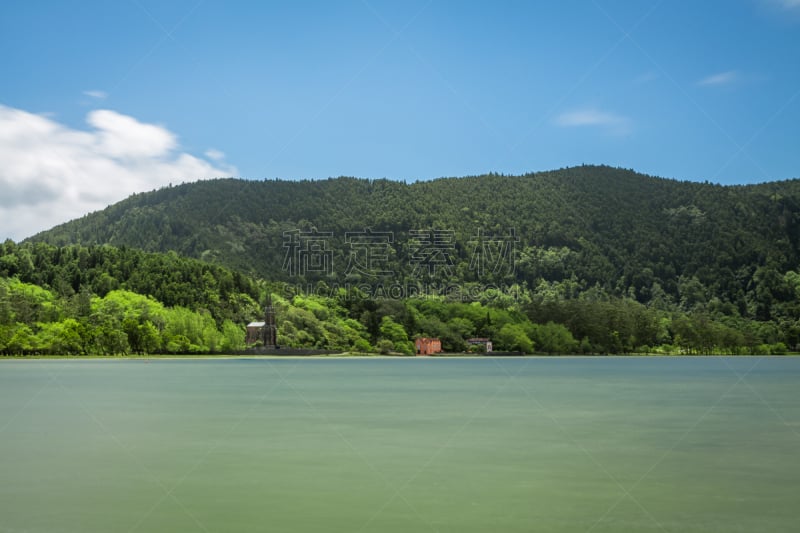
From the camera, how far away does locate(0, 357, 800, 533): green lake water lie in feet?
46.5

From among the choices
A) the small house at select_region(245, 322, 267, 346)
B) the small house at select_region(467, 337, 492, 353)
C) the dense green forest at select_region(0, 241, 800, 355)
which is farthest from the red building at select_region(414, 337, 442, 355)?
the small house at select_region(245, 322, 267, 346)

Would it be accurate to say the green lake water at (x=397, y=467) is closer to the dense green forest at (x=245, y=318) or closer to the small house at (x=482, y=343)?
the dense green forest at (x=245, y=318)

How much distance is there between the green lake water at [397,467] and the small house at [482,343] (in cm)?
13067

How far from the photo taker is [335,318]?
162 metres

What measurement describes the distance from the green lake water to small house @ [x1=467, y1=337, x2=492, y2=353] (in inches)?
5144

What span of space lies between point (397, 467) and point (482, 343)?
15263 centimetres

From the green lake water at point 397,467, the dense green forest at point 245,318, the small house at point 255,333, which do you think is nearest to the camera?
the green lake water at point 397,467

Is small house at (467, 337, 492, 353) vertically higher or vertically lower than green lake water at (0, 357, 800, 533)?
lower

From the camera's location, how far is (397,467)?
64.4 ft

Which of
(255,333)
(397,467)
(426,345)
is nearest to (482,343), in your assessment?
(426,345)

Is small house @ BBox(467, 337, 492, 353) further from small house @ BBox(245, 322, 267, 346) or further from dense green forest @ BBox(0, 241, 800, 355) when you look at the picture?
small house @ BBox(245, 322, 267, 346)

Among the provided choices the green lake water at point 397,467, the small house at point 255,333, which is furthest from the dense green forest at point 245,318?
the green lake water at point 397,467

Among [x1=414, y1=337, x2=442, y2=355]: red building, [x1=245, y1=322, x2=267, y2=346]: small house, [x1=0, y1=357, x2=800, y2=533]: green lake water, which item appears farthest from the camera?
[x1=414, y1=337, x2=442, y2=355]: red building

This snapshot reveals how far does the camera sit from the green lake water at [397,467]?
14172 mm
